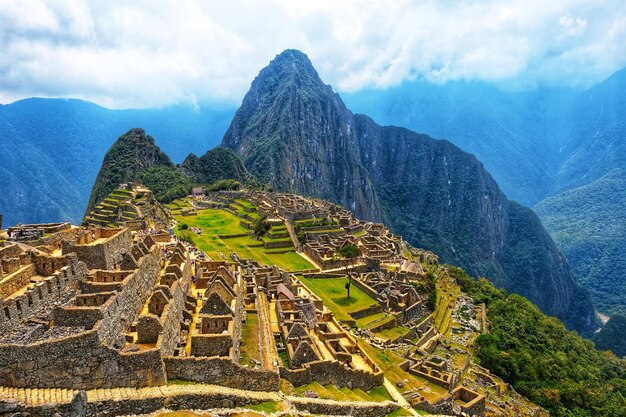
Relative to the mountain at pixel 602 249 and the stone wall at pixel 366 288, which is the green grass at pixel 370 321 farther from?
the mountain at pixel 602 249

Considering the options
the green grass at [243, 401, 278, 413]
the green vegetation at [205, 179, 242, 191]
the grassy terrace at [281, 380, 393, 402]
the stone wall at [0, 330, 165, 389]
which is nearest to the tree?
the grassy terrace at [281, 380, 393, 402]

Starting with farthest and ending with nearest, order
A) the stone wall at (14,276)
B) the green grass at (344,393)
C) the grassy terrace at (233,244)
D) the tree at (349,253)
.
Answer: the tree at (349,253) < the grassy terrace at (233,244) < the green grass at (344,393) < the stone wall at (14,276)

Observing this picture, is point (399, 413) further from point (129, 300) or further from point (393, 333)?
point (393, 333)

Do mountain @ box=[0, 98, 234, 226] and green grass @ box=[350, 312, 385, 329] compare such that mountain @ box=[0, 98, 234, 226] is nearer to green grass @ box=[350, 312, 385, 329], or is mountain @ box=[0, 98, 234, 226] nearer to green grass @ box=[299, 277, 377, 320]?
green grass @ box=[299, 277, 377, 320]

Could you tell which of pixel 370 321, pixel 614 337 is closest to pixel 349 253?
pixel 370 321

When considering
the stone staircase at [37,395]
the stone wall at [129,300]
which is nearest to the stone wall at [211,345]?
the stone wall at [129,300]

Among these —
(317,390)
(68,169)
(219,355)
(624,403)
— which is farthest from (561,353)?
(68,169)

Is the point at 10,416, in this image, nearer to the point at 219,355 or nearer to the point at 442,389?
the point at 219,355
